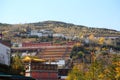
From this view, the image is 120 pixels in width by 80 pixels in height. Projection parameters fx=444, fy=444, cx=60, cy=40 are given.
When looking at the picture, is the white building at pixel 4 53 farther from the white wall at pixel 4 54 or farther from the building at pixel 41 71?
the building at pixel 41 71

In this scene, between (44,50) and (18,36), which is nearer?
(44,50)

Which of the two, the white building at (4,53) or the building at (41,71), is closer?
the white building at (4,53)

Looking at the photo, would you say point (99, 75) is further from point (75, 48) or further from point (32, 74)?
point (75, 48)

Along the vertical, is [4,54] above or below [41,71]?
above

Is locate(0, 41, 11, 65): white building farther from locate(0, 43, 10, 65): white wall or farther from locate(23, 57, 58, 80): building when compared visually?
locate(23, 57, 58, 80): building

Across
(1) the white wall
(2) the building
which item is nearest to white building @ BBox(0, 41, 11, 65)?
(1) the white wall

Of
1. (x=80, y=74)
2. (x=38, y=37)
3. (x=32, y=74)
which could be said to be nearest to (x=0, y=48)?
(x=80, y=74)

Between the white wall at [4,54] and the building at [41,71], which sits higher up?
the white wall at [4,54]

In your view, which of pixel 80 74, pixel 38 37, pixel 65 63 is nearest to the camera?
pixel 80 74

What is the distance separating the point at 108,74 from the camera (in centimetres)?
5388

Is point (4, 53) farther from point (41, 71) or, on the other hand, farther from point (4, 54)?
point (41, 71)

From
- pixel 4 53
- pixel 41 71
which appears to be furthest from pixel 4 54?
pixel 41 71

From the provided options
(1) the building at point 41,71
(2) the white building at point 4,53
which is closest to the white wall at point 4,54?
(2) the white building at point 4,53

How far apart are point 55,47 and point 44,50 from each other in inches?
156
